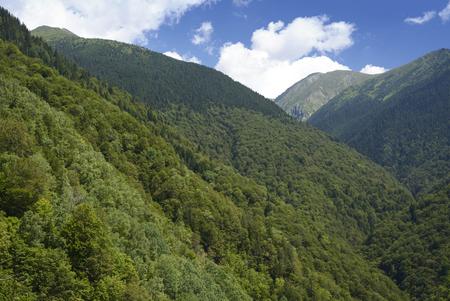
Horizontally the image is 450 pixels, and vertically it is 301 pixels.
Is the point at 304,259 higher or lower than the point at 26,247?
lower

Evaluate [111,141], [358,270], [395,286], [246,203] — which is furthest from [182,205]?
[395,286]

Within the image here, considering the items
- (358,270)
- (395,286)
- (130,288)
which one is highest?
(130,288)

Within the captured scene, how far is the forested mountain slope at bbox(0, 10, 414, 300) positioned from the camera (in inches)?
1630

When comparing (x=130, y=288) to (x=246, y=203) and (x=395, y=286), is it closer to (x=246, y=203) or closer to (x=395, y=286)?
(x=246, y=203)

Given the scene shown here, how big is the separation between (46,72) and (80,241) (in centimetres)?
8059

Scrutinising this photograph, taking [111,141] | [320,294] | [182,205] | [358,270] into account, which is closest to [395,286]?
[358,270]

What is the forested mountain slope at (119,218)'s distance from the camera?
41.4 m

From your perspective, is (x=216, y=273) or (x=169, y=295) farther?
(x=216, y=273)

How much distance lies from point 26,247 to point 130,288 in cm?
1097

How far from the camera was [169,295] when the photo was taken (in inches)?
2219

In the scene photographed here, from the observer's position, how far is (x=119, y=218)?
2245 inches

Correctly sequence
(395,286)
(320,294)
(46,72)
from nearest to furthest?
(46,72), (320,294), (395,286)

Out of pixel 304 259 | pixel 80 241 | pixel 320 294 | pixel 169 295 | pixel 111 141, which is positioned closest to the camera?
pixel 80 241

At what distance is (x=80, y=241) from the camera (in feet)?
139
